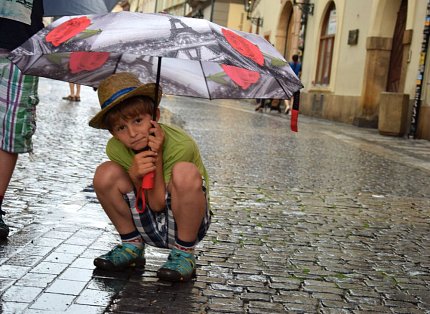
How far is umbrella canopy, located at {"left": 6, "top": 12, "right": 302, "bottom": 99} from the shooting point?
3.42 m

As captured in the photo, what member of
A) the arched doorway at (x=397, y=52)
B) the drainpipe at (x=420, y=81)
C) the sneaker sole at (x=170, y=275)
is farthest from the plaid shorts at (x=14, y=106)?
the arched doorway at (x=397, y=52)

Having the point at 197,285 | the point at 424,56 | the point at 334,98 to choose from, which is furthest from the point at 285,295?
the point at 334,98

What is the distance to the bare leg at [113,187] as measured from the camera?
12.4ft

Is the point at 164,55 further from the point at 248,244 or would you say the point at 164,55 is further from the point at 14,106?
the point at 248,244

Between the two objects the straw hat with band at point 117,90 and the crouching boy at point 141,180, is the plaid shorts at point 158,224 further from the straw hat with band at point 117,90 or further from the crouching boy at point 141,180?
the straw hat with band at point 117,90

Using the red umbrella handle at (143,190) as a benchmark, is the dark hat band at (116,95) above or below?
above

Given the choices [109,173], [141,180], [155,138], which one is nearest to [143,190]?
[141,180]

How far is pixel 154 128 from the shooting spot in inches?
142

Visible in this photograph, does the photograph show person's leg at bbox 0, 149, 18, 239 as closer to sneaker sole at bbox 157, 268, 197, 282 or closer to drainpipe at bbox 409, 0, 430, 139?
sneaker sole at bbox 157, 268, 197, 282

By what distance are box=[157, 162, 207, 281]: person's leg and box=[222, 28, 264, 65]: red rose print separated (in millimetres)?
→ 511

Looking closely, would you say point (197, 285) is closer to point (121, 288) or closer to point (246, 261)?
point (121, 288)

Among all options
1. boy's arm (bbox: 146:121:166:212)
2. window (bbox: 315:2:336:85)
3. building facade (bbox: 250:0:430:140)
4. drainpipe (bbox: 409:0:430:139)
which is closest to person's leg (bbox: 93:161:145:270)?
boy's arm (bbox: 146:121:166:212)

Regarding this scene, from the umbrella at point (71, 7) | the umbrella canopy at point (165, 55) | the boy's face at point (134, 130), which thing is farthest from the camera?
the umbrella at point (71, 7)

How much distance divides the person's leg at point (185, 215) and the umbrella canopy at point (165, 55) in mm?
475
